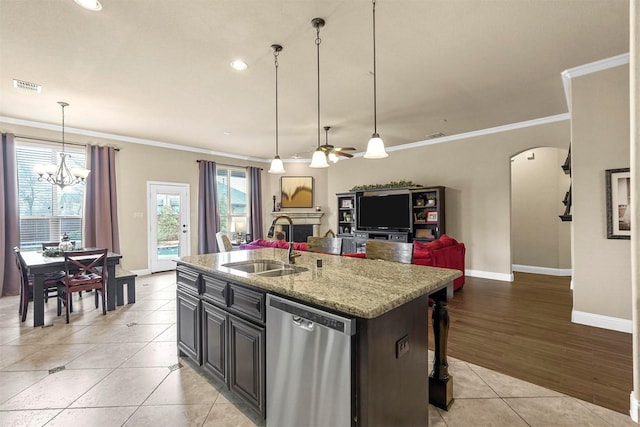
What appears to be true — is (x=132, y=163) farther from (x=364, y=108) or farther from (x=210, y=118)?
(x=364, y=108)

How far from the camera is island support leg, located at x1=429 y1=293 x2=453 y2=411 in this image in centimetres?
204

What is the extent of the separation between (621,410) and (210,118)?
18.9 feet

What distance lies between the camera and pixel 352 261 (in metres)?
2.50

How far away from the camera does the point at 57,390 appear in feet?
7.63

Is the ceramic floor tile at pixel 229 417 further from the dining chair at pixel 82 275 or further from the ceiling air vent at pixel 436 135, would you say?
the ceiling air vent at pixel 436 135

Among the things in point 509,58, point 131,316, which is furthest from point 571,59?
point 131,316

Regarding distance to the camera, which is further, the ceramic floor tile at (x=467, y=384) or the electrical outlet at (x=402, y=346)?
the ceramic floor tile at (x=467, y=384)

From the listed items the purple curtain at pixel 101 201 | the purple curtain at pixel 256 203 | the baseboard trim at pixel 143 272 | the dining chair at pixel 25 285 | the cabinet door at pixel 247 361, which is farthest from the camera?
the purple curtain at pixel 256 203

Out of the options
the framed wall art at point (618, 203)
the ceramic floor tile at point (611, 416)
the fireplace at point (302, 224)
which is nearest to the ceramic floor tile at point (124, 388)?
the ceramic floor tile at point (611, 416)

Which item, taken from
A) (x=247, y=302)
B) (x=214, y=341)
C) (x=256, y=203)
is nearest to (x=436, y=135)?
(x=256, y=203)

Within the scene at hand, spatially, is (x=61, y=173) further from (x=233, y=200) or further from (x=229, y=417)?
(x=229, y=417)

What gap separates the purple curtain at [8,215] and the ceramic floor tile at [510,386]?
679 centimetres

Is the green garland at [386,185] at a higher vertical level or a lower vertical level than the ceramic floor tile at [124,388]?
higher

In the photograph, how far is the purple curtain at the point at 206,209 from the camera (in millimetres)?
7266
